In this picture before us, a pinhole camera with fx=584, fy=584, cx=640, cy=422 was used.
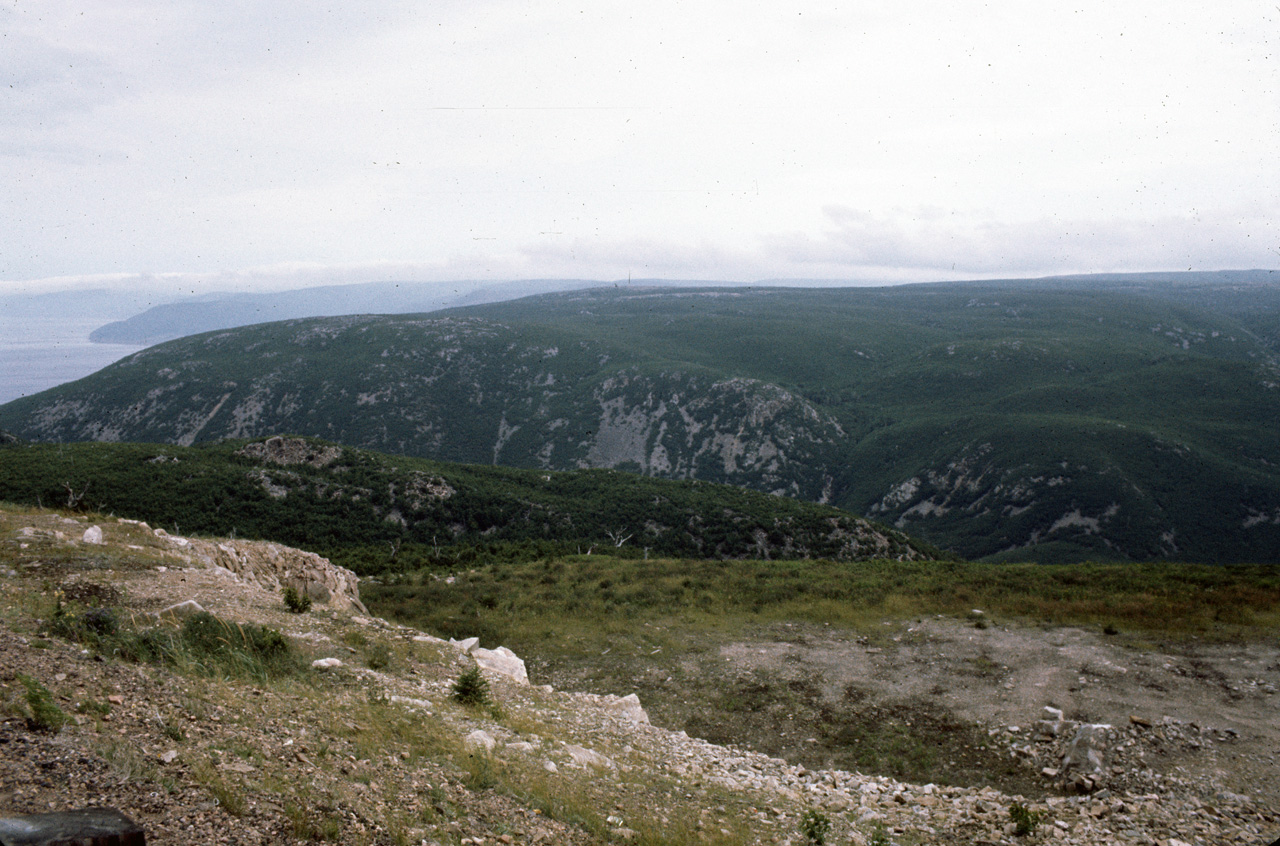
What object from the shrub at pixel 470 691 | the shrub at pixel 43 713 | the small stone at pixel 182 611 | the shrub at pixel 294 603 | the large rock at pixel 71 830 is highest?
the large rock at pixel 71 830

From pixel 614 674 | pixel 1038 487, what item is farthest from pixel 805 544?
pixel 1038 487

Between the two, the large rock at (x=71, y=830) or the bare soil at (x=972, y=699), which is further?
the bare soil at (x=972, y=699)

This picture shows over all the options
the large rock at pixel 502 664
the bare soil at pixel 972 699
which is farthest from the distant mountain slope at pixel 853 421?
the large rock at pixel 502 664

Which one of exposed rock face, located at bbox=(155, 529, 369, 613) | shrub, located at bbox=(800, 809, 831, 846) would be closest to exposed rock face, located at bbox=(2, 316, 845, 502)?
exposed rock face, located at bbox=(155, 529, 369, 613)

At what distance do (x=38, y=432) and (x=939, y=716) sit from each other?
208 m

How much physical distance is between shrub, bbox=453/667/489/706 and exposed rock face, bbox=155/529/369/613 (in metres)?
8.25

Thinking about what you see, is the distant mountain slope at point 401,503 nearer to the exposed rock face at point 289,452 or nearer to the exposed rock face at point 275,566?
the exposed rock face at point 289,452

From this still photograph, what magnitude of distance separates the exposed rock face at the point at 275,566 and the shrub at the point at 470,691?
325 inches

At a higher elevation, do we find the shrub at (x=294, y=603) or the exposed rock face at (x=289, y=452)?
the shrub at (x=294, y=603)

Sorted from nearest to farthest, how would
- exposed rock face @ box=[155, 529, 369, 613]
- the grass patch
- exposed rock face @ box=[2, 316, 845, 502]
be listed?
1. the grass patch
2. exposed rock face @ box=[155, 529, 369, 613]
3. exposed rock face @ box=[2, 316, 845, 502]

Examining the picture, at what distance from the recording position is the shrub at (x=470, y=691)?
473 inches

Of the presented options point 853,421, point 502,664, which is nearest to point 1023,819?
point 502,664

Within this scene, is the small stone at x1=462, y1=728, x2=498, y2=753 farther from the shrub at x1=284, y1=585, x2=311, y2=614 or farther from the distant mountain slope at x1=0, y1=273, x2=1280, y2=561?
the distant mountain slope at x1=0, y1=273, x2=1280, y2=561

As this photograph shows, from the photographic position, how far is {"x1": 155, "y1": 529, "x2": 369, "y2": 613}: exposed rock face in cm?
1826
